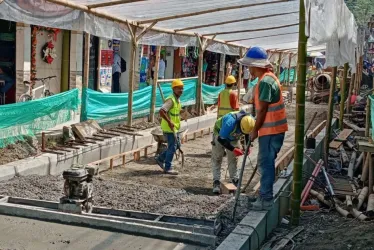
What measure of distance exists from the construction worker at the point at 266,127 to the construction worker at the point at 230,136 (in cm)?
98

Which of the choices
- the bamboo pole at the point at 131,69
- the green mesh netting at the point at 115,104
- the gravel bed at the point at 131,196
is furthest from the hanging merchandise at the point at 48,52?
the gravel bed at the point at 131,196

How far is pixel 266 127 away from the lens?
583 centimetres

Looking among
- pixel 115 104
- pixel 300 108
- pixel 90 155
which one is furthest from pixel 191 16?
pixel 300 108

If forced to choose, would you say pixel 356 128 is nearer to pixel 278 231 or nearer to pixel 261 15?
pixel 261 15

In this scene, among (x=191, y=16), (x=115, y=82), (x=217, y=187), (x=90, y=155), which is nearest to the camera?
(x=217, y=187)

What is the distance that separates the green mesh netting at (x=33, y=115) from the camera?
845 centimetres

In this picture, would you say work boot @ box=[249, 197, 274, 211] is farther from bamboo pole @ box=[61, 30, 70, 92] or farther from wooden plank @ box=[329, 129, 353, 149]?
bamboo pole @ box=[61, 30, 70, 92]

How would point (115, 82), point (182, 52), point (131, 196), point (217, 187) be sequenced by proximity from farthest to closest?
point (182, 52) < point (115, 82) < point (217, 187) < point (131, 196)

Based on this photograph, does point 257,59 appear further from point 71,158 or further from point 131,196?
point 71,158

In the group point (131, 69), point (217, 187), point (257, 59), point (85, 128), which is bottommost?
point (217, 187)

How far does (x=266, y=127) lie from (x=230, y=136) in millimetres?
1771

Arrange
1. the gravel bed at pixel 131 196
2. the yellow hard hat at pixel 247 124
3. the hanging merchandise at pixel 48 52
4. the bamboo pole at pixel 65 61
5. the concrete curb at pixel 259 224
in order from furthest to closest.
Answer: the bamboo pole at pixel 65 61, the hanging merchandise at pixel 48 52, the yellow hard hat at pixel 247 124, the gravel bed at pixel 131 196, the concrete curb at pixel 259 224

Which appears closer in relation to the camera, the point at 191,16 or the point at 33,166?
the point at 33,166

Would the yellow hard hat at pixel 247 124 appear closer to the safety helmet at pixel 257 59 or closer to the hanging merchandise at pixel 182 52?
the safety helmet at pixel 257 59
